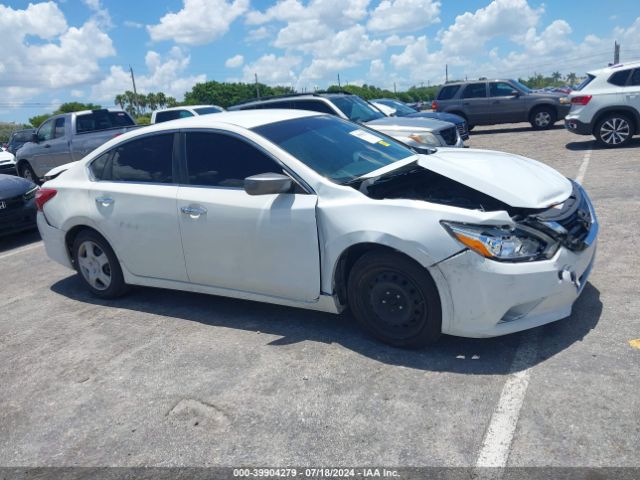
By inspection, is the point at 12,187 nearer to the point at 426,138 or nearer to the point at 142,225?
the point at 142,225

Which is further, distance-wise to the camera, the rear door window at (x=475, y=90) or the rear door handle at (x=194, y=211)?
the rear door window at (x=475, y=90)

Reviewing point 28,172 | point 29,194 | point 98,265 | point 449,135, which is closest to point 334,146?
point 98,265

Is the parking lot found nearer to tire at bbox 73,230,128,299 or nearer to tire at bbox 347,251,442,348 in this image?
tire at bbox 347,251,442,348

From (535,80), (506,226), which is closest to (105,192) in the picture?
(506,226)

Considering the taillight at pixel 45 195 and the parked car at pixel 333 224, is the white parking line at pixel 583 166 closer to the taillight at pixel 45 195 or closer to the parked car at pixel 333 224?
the parked car at pixel 333 224

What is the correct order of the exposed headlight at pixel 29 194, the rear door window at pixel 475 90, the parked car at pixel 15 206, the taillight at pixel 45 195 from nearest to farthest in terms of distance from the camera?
the taillight at pixel 45 195, the parked car at pixel 15 206, the exposed headlight at pixel 29 194, the rear door window at pixel 475 90

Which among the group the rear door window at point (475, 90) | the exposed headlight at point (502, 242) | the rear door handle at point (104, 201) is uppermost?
the rear door window at point (475, 90)

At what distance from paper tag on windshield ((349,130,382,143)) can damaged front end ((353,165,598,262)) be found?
19.8 inches

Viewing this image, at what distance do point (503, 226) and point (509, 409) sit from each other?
108 centimetres

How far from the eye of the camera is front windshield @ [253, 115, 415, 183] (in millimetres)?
4129

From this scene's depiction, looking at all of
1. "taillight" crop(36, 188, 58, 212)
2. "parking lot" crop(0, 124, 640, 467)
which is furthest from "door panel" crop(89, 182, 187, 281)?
"taillight" crop(36, 188, 58, 212)

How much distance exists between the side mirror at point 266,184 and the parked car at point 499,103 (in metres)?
15.5

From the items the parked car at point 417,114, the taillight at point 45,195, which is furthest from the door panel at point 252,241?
the parked car at point 417,114

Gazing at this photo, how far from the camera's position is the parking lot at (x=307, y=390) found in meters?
2.82
